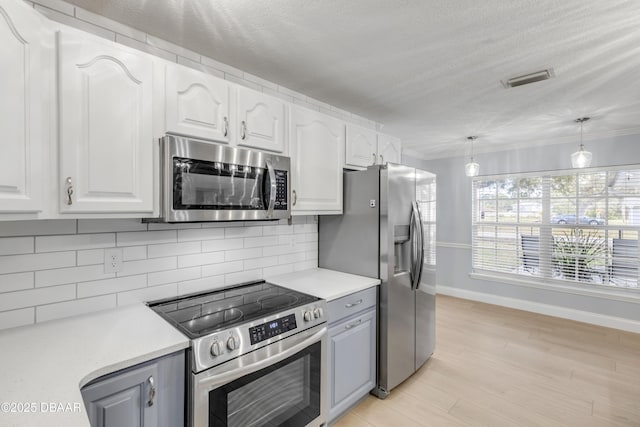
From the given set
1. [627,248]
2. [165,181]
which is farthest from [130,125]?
[627,248]

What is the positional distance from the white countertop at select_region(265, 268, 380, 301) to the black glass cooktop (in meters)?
0.10

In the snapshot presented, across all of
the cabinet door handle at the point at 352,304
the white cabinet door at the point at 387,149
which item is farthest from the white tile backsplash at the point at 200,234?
the white cabinet door at the point at 387,149

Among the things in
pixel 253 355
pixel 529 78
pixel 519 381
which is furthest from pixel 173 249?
pixel 519 381

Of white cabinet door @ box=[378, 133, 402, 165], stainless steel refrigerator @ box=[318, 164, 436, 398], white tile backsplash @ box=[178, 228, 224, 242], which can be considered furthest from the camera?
white cabinet door @ box=[378, 133, 402, 165]

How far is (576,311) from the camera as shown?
13.4 ft

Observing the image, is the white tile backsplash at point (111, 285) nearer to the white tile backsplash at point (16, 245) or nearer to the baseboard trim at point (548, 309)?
the white tile backsplash at point (16, 245)

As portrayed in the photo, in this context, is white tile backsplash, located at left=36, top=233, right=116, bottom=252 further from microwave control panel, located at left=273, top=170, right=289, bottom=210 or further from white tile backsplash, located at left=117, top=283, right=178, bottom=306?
microwave control panel, located at left=273, top=170, right=289, bottom=210

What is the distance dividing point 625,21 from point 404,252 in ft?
6.11

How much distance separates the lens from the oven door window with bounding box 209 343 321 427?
1.45m

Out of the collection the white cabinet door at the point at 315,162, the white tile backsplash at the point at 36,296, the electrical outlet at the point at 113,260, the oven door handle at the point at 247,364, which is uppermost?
the white cabinet door at the point at 315,162

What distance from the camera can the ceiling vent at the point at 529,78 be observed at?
224 centimetres

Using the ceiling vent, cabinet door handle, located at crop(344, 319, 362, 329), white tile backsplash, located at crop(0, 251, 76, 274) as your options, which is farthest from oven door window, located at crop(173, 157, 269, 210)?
the ceiling vent

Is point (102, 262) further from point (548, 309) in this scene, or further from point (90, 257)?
point (548, 309)

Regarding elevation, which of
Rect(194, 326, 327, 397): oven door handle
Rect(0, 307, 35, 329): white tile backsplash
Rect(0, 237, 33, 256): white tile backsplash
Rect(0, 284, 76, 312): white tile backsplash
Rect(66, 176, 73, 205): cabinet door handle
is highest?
Rect(66, 176, 73, 205): cabinet door handle
